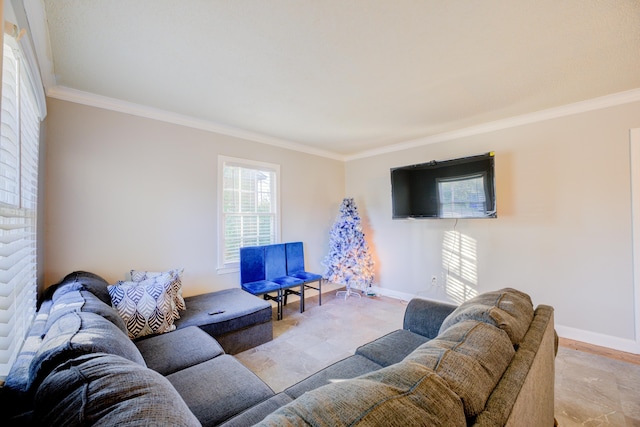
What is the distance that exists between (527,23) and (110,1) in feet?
8.60

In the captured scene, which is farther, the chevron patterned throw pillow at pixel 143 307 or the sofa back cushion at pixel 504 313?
the chevron patterned throw pillow at pixel 143 307

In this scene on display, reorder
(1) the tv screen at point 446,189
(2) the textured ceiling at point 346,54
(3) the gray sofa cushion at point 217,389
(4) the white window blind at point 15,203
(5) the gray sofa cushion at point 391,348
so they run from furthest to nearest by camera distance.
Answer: (1) the tv screen at point 446,189, (5) the gray sofa cushion at point 391,348, (2) the textured ceiling at point 346,54, (3) the gray sofa cushion at point 217,389, (4) the white window blind at point 15,203

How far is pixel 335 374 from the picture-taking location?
1.57 metres

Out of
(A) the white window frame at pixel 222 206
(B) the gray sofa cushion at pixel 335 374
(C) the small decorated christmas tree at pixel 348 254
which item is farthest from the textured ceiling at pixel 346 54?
(B) the gray sofa cushion at pixel 335 374

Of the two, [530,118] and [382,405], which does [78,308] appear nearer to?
[382,405]

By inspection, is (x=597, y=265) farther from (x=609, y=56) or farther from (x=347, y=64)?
(x=347, y=64)

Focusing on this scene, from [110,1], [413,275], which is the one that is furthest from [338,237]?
[110,1]

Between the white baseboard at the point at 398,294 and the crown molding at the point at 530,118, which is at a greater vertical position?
the crown molding at the point at 530,118

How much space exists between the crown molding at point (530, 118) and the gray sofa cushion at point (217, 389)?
4.04 metres

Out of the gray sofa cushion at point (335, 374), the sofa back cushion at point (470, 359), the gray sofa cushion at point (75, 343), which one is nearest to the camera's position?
the sofa back cushion at point (470, 359)

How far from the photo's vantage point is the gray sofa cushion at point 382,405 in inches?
25.0

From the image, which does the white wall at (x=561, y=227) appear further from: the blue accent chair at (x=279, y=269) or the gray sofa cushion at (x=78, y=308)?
the gray sofa cushion at (x=78, y=308)

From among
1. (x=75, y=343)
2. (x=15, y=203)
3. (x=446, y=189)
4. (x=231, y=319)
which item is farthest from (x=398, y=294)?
(x=15, y=203)

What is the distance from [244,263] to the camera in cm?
367
